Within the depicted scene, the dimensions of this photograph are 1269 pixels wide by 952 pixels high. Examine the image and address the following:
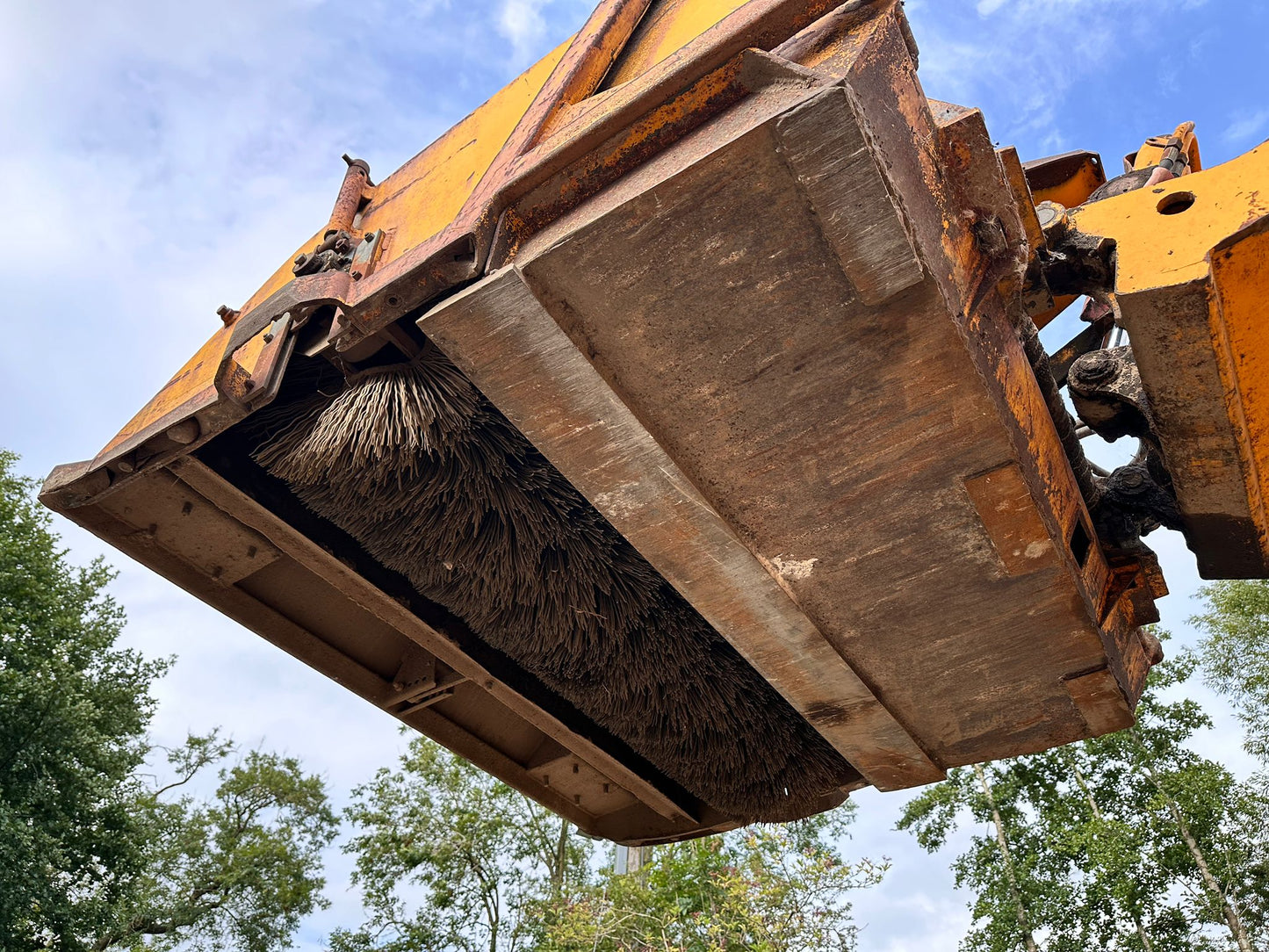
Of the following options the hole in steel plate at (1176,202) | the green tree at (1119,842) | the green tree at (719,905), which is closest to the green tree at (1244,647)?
the green tree at (1119,842)

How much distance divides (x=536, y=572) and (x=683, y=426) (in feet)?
4.14

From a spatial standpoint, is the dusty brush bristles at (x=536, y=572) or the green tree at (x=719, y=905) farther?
the green tree at (x=719, y=905)

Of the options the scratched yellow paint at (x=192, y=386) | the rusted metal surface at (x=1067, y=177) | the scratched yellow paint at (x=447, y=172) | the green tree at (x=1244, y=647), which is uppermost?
the green tree at (x=1244, y=647)

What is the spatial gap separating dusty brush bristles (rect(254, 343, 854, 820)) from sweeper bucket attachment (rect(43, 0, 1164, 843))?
0.01 metres

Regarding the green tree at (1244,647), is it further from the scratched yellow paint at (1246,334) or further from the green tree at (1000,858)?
the scratched yellow paint at (1246,334)

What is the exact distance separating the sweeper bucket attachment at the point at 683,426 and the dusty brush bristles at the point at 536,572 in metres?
0.01

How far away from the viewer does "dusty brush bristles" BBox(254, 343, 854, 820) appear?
110 inches

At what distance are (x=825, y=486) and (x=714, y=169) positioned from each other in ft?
2.95

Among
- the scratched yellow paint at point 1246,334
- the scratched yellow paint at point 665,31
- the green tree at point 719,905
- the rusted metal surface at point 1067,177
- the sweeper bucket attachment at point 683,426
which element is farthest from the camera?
the green tree at point 719,905

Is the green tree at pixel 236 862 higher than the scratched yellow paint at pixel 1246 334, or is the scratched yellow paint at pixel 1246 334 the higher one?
the green tree at pixel 236 862

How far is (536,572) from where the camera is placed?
3369 mm

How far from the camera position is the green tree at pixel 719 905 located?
9.03 metres

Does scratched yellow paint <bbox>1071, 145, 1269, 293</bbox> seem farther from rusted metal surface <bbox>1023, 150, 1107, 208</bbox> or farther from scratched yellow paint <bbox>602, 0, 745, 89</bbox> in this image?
rusted metal surface <bbox>1023, 150, 1107, 208</bbox>

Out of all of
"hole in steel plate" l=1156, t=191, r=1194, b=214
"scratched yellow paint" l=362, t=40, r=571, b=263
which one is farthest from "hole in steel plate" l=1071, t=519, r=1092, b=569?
"scratched yellow paint" l=362, t=40, r=571, b=263
